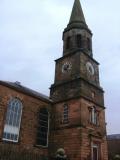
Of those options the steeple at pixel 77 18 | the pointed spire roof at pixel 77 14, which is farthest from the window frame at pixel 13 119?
the pointed spire roof at pixel 77 14

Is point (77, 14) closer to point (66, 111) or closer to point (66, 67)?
point (66, 67)

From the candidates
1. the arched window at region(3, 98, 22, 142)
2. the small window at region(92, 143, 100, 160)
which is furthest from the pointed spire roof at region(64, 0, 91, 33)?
the small window at region(92, 143, 100, 160)

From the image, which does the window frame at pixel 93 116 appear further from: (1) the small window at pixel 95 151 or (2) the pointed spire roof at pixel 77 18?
(2) the pointed spire roof at pixel 77 18

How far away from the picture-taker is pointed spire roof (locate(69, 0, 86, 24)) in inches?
1331

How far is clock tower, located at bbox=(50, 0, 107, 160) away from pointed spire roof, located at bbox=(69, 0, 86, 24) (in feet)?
1.64

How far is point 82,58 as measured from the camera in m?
29.1

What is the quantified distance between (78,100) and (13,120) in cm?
746

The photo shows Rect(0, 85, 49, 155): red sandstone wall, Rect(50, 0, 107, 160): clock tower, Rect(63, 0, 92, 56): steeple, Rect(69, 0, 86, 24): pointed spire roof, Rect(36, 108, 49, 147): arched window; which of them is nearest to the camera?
Rect(0, 85, 49, 155): red sandstone wall

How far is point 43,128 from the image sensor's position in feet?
86.2

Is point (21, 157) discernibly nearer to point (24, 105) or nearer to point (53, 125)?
point (24, 105)

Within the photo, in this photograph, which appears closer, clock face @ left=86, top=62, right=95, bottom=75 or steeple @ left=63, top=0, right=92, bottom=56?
clock face @ left=86, top=62, right=95, bottom=75

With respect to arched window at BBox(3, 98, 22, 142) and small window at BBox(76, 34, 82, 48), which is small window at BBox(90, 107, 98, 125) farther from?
small window at BBox(76, 34, 82, 48)

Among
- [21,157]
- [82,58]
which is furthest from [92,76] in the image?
[21,157]

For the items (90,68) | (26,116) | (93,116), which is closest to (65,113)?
(93,116)
